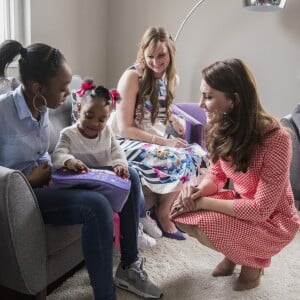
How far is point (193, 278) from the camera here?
5.76 ft

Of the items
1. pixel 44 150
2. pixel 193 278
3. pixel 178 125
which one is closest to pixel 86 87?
pixel 44 150

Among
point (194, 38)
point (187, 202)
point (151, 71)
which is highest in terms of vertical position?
point (194, 38)

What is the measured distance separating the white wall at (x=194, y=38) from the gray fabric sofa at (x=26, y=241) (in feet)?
5.56

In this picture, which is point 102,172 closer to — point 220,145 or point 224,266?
point 220,145

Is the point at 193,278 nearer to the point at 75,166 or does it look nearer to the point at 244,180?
the point at 244,180

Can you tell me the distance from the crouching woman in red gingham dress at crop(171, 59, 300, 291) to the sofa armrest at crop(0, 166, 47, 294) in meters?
0.57

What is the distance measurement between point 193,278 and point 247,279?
0.23 metres

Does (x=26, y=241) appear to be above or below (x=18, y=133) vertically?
below

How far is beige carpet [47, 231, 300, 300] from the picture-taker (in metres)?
1.62

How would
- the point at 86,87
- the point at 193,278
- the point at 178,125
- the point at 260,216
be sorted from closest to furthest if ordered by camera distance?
the point at 260,216 → the point at 86,87 → the point at 193,278 → the point at 178,125

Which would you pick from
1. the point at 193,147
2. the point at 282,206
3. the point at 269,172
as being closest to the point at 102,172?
the point at 269,172

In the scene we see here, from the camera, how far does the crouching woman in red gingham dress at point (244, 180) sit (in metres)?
1.49

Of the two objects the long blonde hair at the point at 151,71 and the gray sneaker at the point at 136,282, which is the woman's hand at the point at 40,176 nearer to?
the gray sneaker at the point at 136,282

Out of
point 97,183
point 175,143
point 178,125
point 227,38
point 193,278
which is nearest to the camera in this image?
point 97,183
